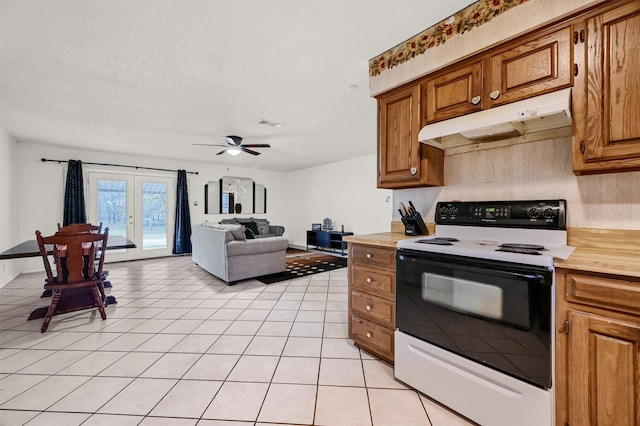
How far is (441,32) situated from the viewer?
6.34 feet

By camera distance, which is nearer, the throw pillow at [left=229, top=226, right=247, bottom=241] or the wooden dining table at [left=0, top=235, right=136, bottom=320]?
the wooden dining table at [left=0, top=235, right=136, bottom=320]

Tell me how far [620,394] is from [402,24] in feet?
7.61

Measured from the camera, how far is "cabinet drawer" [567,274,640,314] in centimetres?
101

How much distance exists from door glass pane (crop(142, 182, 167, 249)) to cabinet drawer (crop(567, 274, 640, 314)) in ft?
23.6

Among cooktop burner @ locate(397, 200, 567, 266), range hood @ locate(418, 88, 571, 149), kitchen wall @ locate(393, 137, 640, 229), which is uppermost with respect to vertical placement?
range hood @ locate(418, 88, 571, 149)

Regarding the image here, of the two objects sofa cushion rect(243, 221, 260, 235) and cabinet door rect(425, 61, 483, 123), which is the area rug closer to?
sofa cushion rect(243, 221, 260, 235)

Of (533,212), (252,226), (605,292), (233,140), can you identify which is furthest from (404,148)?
(252,226)

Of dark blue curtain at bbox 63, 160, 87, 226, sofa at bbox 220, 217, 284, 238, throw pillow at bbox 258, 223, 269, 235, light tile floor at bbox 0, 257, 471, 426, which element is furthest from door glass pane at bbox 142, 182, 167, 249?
light tile floor at bbox 0, 257, 471, 426

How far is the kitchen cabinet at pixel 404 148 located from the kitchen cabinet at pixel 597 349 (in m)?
1.10

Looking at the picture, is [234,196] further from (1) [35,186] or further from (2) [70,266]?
(2) [70,266]

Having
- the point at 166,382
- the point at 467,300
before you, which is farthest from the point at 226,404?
the point at 467,300

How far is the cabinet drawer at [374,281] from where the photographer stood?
1.88m

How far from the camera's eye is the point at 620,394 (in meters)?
1.05

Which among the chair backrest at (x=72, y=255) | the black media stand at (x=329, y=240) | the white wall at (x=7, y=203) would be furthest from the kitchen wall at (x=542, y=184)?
the white wall at (x=7, y=203)
